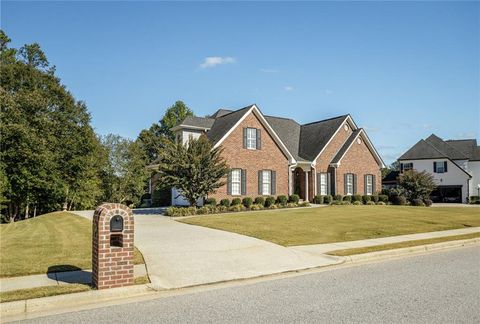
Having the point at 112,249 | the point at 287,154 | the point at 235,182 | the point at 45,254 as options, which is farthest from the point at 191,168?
the point at 112,249

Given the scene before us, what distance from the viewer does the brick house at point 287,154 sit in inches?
1149

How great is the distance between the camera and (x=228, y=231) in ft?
49.8

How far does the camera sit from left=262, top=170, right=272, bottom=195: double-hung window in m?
30.3

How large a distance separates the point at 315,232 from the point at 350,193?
72.6 ft

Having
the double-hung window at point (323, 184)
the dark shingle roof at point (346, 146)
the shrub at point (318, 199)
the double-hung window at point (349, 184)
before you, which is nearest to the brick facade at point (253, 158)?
the shrub at point (318, 199)

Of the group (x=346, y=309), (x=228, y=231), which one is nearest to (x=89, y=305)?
(x=346, y=309)

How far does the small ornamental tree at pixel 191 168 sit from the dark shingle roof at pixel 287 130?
41.8 feet

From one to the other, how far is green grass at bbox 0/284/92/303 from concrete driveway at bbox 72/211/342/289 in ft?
4.75

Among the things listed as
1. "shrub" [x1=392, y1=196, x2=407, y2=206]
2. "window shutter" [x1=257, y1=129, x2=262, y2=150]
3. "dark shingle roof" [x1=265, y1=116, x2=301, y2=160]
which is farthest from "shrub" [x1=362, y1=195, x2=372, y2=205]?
"window shutter" [x1=257, y1=129, x2=262, y2=150]

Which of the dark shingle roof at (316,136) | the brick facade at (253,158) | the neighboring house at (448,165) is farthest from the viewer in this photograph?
the neighboring house at (448,165)

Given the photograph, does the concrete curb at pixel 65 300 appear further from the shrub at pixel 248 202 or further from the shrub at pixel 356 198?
the shrub at pixel 356 198

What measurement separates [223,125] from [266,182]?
558cm

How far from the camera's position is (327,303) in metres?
6.53

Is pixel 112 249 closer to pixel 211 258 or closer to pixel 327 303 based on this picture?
pixel 211 258
